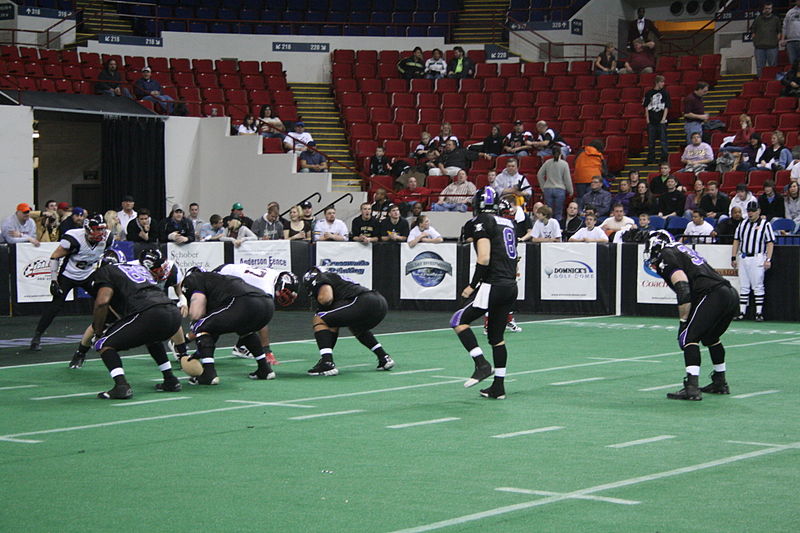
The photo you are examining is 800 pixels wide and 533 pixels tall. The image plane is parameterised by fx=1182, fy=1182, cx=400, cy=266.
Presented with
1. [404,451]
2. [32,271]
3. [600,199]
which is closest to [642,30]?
[600,199]

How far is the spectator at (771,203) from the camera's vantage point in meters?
21.3

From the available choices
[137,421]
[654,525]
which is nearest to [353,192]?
[137,421]

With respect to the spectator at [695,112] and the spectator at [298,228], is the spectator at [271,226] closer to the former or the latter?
the spectator at [298,228]

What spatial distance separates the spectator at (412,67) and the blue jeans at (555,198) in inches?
327

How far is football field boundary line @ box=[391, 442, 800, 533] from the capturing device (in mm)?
6477

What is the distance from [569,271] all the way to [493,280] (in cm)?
1050

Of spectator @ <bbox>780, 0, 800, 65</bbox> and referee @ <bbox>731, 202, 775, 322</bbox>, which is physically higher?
spectator @ <bbox>780, 0, 800, 65</bbox>

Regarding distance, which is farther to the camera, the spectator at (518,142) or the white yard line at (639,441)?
the spectator at (518,142)

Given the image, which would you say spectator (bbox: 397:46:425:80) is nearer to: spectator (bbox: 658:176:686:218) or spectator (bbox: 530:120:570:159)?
spectator (bbox: 530:120:570:159)

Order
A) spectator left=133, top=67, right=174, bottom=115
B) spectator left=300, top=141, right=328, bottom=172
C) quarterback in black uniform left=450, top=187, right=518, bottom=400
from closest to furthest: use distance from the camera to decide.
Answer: quarterback in black uniform left=450, top=187, right=518, bottom=400 → spectator left=133, top=67, right=174, bottom=115 → spectator left=300, top=141, right=328, bottom=172

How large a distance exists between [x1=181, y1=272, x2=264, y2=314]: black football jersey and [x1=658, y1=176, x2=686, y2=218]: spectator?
1206 centimetres

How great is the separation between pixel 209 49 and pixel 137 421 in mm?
23994

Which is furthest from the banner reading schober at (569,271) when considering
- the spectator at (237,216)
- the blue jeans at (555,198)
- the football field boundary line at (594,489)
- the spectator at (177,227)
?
the football field boundary line at (594,489)

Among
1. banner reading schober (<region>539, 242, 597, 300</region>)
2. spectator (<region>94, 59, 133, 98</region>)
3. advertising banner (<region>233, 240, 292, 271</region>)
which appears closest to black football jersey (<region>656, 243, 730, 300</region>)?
banner reading schober (<region>539, 242, 597, 300</region>)
